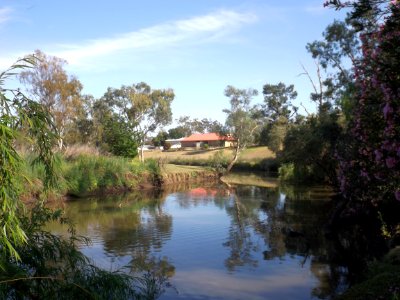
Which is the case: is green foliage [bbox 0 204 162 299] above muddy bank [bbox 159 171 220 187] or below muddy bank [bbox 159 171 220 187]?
above

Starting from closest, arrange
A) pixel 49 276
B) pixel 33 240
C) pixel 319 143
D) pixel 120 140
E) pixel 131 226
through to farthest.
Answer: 1. pixel 49 276
2. pixel 33 240
3. pixel 131 226
4. pixel 319 143
5. pixel 120 140

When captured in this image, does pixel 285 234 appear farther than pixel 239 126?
No

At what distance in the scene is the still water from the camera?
36.4 feet

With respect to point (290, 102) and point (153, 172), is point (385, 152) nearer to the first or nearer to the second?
point (153, 172)

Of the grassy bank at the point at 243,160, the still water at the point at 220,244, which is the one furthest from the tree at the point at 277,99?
the still water at the point at 220,244

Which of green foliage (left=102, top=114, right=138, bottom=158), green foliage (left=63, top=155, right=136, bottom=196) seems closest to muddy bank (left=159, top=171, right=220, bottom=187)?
green foliage (left=102, top=114, right=138, bottom=158)

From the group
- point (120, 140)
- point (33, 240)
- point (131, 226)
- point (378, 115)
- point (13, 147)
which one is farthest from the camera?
point (120, 140)

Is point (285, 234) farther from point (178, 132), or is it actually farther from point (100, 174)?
point (178, 132)

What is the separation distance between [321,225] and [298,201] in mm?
8248

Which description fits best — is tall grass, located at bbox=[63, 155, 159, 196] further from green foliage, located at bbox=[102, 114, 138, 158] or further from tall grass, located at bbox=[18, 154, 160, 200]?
green foliage, located at bbox=[102, 114, 138, 158]

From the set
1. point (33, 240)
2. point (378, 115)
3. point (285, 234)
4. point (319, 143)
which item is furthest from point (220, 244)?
point (319, 143)

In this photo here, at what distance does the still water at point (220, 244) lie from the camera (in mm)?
11102

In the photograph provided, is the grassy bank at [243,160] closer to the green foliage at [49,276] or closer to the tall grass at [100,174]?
the tall grass at [100,174]

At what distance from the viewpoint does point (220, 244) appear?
51.4 ft
